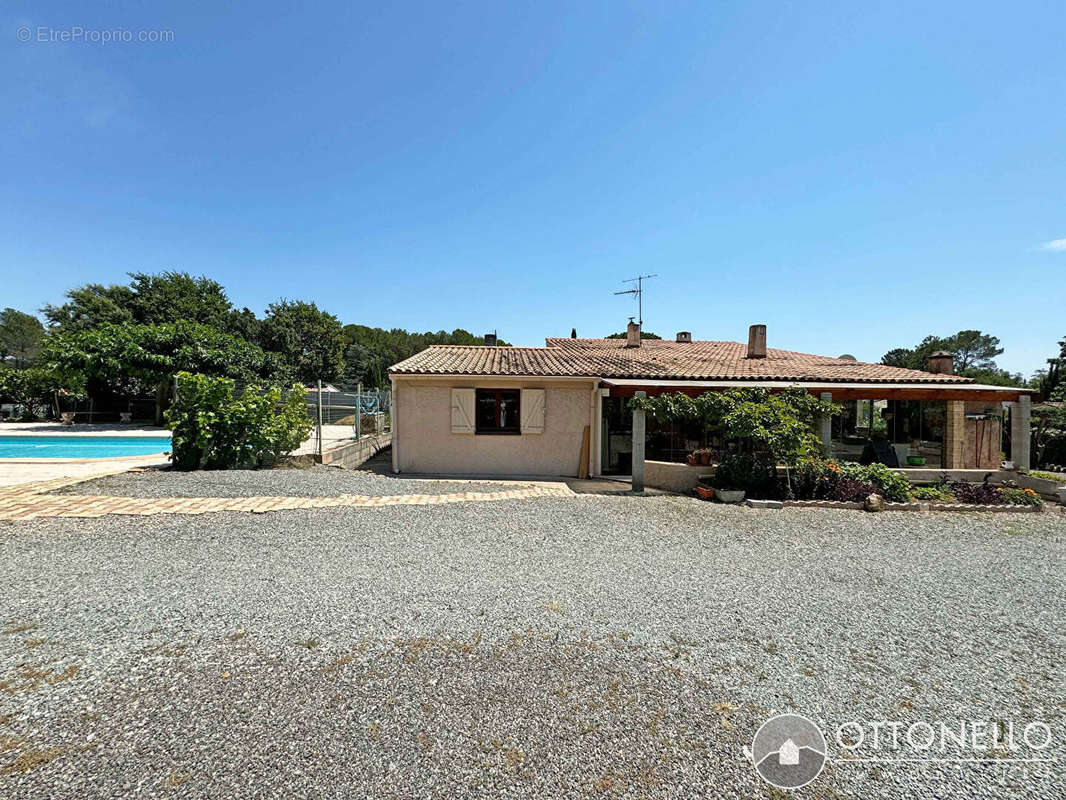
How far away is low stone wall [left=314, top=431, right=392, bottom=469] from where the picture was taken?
14.4m

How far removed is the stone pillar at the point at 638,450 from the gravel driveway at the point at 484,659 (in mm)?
4435

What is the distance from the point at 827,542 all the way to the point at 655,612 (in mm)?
4544

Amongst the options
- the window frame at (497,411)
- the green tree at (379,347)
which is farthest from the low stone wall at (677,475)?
the green tree at (379,347)

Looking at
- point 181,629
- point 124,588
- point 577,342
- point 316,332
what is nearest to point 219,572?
point 124,588

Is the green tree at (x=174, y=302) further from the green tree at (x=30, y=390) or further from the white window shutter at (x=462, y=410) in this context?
the white window shutter at (x=462, y=410)

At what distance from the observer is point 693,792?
2541mm

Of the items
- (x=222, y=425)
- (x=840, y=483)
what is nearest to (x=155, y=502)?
(x=222, y=425)

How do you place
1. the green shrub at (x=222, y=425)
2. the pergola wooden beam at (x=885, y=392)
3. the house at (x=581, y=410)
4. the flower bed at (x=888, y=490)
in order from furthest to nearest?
the house at (x=581, y=410) < the pergola wooden beam at (x=885, y=392) < the green shrub at (x=222, y=425) < the flower bed at (x=888, y=490)

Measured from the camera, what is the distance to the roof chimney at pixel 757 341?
1912 cm

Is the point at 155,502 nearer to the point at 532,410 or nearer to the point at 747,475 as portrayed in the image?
the point at 532,410

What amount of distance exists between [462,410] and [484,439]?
3.65 feet

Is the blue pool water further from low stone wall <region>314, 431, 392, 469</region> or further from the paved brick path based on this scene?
the paved brick path

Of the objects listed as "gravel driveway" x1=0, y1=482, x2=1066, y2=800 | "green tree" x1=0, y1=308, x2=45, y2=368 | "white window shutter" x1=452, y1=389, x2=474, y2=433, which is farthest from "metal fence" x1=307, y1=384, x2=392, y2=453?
"green tree" x1=0, y1=308, x2=45, y2=368

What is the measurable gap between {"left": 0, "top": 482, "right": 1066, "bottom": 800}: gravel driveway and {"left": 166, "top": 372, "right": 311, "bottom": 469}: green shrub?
14.9ft
